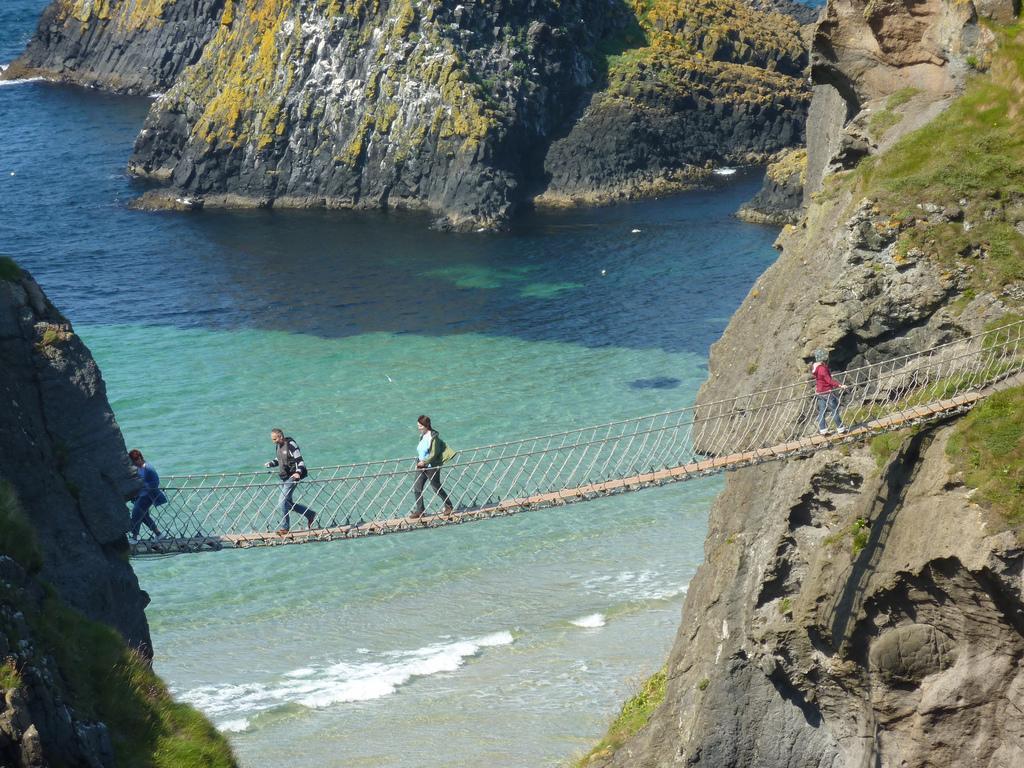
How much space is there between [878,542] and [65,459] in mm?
9301

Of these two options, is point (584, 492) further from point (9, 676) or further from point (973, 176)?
point (9, 676)

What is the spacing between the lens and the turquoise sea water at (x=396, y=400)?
21788 millimetres

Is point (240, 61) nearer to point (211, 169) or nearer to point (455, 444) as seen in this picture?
point (211, 169)

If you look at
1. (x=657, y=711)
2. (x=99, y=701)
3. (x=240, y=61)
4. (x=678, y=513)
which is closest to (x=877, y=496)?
(x=657, y=711)

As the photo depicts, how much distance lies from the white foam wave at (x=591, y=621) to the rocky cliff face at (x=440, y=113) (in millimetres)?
26137

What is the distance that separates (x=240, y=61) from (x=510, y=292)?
1670 cm

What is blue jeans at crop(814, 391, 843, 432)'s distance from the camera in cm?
1656

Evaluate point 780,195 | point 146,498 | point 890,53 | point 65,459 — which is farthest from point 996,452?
point 780,195

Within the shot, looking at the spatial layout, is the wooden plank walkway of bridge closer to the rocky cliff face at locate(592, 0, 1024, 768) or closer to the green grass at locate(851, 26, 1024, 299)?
the rocky cliff face at locate(592, 0, 1024, 768)

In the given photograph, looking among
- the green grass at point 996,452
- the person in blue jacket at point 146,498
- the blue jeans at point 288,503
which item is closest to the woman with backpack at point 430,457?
the blue jeans at point 288,503

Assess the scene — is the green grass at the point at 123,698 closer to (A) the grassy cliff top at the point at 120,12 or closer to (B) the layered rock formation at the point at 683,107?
(B) the layered rock formation at the point at 683,107

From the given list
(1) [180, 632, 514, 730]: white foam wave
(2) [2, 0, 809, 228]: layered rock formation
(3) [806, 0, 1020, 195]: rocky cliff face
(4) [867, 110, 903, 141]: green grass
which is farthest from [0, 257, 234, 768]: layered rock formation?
(2) [2, 0, 809, 228]: layered rock formation

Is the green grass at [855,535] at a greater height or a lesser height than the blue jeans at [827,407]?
lesser

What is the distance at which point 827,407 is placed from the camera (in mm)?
17062
